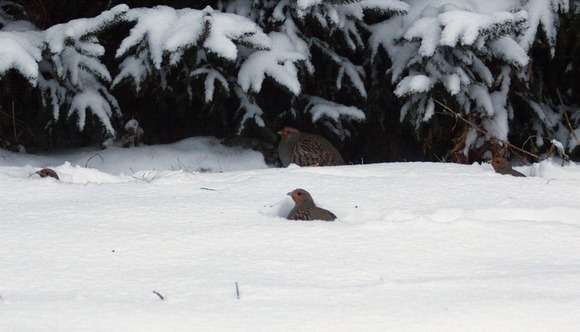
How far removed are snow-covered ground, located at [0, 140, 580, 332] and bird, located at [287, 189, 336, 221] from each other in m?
0.08

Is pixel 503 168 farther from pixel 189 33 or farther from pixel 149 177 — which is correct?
pixel 189 33

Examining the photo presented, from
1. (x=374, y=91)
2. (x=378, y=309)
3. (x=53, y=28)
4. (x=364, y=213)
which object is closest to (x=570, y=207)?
(x=364, y=213)

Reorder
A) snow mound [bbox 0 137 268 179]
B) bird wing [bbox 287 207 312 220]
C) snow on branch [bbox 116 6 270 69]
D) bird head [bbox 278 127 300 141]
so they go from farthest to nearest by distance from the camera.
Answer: snow mound [bbox 0 137 268 179]
bird head [bbox 278 127 300 141]
snow on branch [bbox 116 6 270 69]
bird wing [bbox 287 207 312 220]

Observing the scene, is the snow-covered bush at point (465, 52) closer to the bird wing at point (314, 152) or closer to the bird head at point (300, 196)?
the bird wing at point (314, 152)

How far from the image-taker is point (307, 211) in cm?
419

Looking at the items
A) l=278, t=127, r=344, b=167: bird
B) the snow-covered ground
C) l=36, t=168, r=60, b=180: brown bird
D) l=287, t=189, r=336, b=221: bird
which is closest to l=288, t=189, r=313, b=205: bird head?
l=287, t=189, r=336, b=221: bird

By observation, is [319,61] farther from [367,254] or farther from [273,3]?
[367,254]

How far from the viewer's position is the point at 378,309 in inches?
117

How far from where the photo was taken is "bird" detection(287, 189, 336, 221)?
418cm

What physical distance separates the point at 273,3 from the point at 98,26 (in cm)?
139

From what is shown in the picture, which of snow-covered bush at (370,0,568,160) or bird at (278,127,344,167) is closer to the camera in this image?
snow-covered bush at (370,0,568,160)

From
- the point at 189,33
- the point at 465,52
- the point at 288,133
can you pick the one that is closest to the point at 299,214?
the point at 189,33

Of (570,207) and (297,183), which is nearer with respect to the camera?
(570,207)

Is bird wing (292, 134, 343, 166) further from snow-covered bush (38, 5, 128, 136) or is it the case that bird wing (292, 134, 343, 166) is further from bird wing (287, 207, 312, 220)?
bird wing (287, 207, 312, 220)
